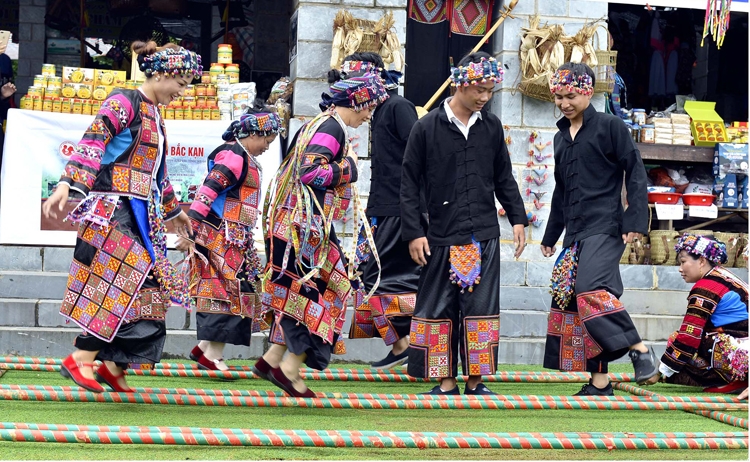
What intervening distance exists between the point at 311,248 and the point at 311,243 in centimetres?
3

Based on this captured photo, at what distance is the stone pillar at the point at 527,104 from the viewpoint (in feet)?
30.7

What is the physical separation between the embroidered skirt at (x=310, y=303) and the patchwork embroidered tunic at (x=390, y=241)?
4.25 ft

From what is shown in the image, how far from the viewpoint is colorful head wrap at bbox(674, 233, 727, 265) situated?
6328mm

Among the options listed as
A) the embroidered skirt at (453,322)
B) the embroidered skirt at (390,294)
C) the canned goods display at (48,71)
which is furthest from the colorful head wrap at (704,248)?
the canned goods display at (48,71)

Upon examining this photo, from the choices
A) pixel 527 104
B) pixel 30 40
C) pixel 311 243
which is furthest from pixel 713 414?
pixel 30 40

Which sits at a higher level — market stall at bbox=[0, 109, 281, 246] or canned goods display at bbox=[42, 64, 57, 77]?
canned goods display at bbox=[42, 64, 57, 77]

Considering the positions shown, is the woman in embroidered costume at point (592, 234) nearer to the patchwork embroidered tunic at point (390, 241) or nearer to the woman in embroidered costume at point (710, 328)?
the woman in embroidered costume at point (710, 328)

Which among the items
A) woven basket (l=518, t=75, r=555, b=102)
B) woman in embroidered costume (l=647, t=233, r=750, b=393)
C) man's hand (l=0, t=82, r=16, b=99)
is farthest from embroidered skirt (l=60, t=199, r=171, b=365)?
man's hand (l=0, t=82, r=16, b=99)

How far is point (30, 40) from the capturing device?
1231 cm

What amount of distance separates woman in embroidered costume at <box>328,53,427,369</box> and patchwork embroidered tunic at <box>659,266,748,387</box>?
1.72 m

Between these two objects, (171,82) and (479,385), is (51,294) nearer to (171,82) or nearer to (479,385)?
(171,82)

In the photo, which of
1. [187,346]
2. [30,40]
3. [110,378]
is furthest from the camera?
[30,40]

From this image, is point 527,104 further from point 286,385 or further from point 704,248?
point 286,385

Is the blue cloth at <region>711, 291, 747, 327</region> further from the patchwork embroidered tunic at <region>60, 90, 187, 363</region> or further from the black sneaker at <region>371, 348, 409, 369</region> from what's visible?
the patchwork embroidered tunic at <region>60, 90, 187, 363</region>
